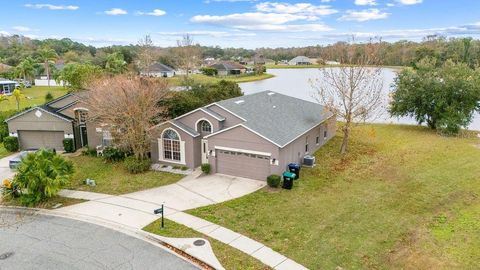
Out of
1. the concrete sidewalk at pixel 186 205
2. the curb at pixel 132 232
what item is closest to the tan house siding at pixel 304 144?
the concrete sidewalk at pixel 186 205

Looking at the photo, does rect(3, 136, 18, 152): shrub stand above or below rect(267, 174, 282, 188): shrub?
above

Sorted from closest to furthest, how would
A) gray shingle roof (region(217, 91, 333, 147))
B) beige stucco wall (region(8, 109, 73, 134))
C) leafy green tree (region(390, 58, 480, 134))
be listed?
gray shingle roof (region(217, 91, 333, 147)), beige stucco wall (region(8, 109, 73, 134)), leafy green tree (region(390, 58, 480, 134))

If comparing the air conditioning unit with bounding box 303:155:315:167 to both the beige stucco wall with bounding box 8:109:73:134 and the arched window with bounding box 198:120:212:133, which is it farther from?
the beige stucco wall with bounding box 8:109:73:134

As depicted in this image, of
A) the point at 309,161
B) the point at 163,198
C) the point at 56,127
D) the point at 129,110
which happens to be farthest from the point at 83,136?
the point at 309,161

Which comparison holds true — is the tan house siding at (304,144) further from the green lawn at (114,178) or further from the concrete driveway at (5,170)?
the concrete driveway at (5,170)

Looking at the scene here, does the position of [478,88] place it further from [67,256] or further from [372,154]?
[67,256]

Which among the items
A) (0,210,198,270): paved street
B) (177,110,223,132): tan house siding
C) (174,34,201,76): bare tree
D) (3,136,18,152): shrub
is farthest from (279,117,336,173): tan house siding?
(174,34,201,76): bare tree

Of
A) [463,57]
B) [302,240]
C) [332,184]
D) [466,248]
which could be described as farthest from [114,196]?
[463,57]
